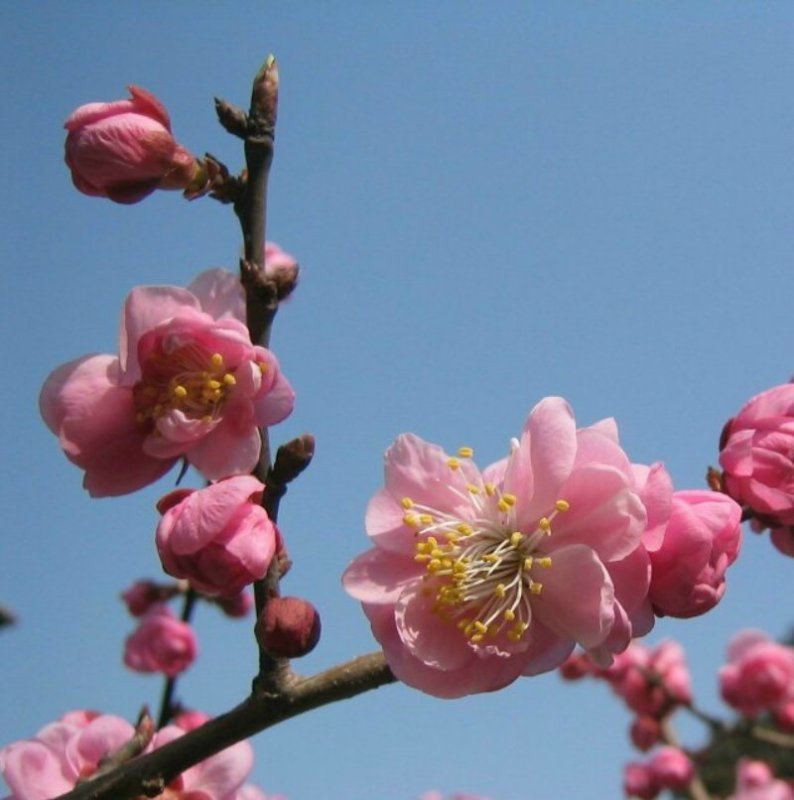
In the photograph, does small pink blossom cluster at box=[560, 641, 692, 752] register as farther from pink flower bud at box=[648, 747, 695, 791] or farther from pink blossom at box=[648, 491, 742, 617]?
pink blossom at box=[648, 491, 742, 617]

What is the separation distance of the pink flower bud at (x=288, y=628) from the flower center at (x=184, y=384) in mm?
338

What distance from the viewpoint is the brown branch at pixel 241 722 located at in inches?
57.6

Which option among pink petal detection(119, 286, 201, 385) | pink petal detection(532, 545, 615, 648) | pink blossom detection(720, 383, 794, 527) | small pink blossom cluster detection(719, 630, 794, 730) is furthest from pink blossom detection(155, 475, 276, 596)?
small pink blossom cluster detection(719, 630, 794, 730)

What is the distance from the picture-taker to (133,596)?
4438 millimetres

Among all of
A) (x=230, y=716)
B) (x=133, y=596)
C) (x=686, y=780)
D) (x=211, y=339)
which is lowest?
(x=686, y=780)

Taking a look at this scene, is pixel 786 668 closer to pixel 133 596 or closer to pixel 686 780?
pixel 686 780

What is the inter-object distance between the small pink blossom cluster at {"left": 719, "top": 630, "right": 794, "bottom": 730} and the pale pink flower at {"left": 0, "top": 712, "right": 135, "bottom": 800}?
419 cm

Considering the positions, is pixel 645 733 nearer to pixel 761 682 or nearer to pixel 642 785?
pixel 642 785

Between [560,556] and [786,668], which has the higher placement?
[560,556]

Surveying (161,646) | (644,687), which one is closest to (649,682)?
(644,687)

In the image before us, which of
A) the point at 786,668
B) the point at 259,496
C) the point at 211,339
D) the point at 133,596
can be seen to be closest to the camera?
the point at 259,496

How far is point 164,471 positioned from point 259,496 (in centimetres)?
25

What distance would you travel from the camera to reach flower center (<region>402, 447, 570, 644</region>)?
1.55 meters

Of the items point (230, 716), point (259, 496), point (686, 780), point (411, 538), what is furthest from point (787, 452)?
point (686, 780)
